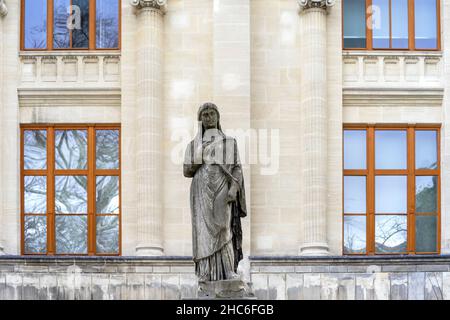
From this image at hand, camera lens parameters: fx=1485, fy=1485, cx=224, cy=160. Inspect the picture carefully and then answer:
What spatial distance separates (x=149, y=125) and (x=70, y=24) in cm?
379

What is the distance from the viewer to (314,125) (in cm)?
4044

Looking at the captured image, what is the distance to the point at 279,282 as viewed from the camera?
38906 mm

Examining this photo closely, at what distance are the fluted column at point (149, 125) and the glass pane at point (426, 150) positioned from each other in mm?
7194

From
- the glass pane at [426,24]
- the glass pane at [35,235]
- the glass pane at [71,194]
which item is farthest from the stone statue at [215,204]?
the glass pane at [426,24]

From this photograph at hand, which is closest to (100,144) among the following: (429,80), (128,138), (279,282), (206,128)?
(128,138)

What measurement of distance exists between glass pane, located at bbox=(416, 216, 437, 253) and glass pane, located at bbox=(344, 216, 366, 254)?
4.96 ft

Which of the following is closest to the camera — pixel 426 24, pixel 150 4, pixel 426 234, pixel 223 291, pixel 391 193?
pixel 223 291

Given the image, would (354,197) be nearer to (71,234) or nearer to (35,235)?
(71,234)

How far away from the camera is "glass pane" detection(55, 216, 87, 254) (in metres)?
40.8

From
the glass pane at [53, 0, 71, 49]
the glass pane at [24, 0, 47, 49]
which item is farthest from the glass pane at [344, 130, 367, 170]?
the glass pane at [24, 0, 47, 49]

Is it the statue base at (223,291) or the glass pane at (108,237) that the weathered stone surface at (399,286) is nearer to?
the glass pane at (108,237)

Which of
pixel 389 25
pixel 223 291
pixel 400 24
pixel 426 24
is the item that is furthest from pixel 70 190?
pixel 223 291

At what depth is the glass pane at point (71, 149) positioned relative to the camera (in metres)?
41.1

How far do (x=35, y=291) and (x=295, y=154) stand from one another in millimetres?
7998
